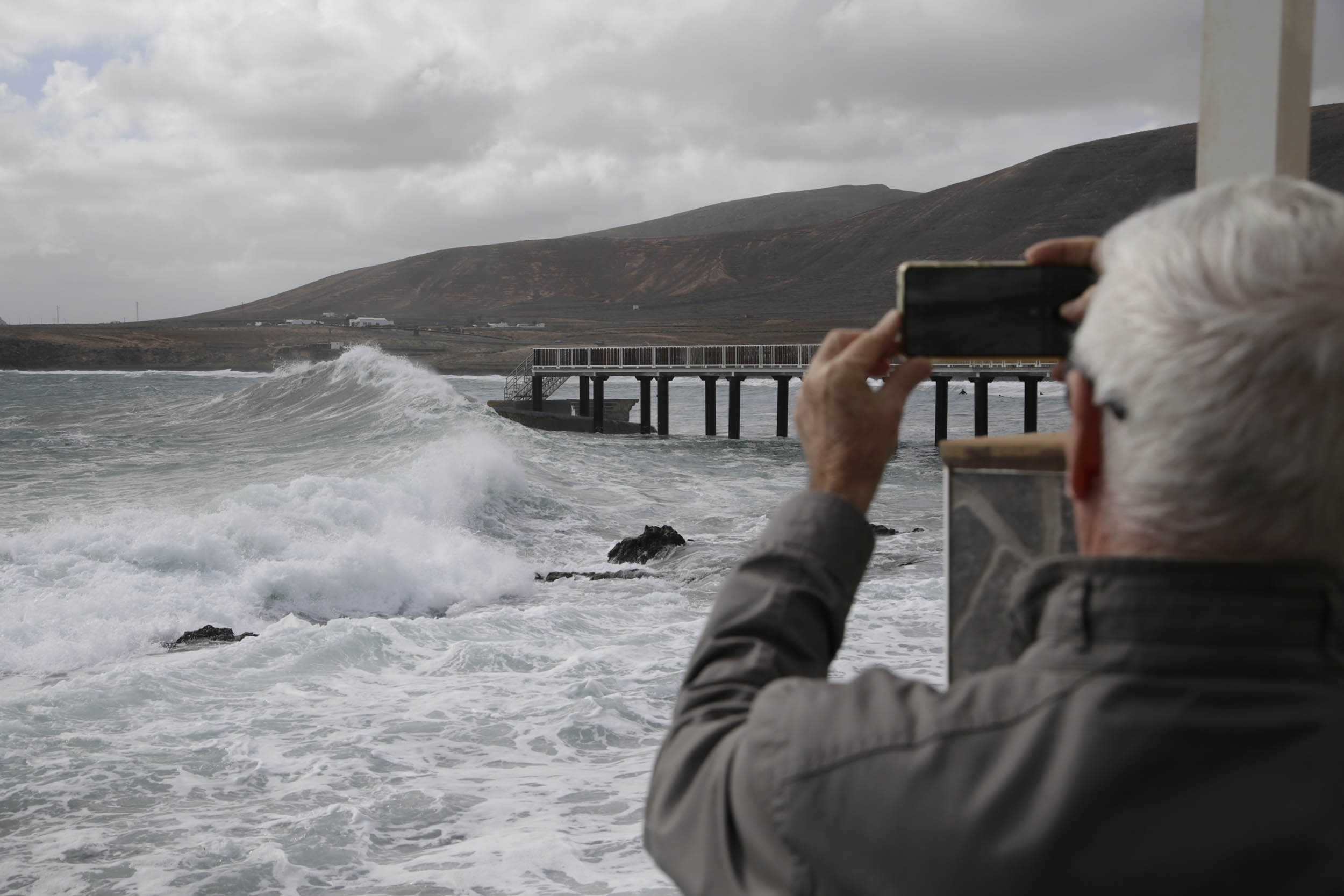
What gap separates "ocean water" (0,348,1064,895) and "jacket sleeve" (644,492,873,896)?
10.3 ft

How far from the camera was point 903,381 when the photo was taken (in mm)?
1144

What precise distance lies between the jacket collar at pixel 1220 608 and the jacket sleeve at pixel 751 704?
0.86 feet

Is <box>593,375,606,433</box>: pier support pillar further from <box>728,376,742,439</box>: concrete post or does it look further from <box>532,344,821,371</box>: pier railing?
<box>728,376,742,439</box>: concrete post

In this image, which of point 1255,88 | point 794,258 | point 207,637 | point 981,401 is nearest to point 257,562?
point 207,637

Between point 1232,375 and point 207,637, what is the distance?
28.7ft

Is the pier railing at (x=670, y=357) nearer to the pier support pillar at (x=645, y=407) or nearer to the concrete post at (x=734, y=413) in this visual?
the pier support pillar at (x=645, y=407)

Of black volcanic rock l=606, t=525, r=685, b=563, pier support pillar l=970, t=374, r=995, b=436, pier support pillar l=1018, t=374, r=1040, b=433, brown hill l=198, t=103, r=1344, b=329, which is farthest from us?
brown hill l=198, t=103, r=1344, b=329

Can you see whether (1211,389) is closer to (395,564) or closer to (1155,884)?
(1155,884)

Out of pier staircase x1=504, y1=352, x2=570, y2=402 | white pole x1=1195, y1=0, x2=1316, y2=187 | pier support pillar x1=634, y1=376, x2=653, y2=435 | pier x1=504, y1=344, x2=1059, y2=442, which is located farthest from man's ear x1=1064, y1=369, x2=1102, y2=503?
pier staircase x1=504, y1=352, x2=570, y2=402

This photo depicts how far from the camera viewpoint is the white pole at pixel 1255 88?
237cm

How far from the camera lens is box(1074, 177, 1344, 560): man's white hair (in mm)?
774

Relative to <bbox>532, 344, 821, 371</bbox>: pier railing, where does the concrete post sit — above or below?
below

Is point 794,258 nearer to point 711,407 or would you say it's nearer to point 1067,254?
point 711,407

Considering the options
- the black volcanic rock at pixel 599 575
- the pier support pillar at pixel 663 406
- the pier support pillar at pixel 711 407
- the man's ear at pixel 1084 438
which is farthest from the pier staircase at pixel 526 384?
the man's ear at pixel 1084 438
